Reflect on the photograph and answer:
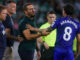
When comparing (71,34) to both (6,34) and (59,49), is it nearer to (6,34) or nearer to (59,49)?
(59,49)

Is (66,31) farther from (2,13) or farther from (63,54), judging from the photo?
(2,13)

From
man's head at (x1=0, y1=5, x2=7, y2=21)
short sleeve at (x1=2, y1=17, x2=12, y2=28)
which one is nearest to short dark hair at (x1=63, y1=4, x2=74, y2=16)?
man's head at (x1=0, y1=5, x2=7, y2=21)

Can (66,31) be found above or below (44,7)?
above

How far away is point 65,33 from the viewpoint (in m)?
6.96

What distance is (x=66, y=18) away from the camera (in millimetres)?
6969

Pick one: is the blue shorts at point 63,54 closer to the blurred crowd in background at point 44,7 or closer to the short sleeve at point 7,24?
the short sleeve at point 7,24

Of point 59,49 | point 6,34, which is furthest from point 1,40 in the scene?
point 59,49

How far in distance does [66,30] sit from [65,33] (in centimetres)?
7

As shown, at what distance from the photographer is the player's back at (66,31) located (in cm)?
694

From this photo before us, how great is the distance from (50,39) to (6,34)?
136cm

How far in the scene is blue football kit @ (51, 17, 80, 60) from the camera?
22.8 ft

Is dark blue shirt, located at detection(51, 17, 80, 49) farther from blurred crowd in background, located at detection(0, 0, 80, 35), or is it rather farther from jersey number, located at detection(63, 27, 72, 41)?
blurred crowd in background, located at detection(0, 0, 80, 35)

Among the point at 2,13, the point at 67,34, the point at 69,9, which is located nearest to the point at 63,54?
the point at 67,34

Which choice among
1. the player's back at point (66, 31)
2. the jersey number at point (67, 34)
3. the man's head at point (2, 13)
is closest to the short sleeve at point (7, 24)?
the man's head at point (2, 13)
